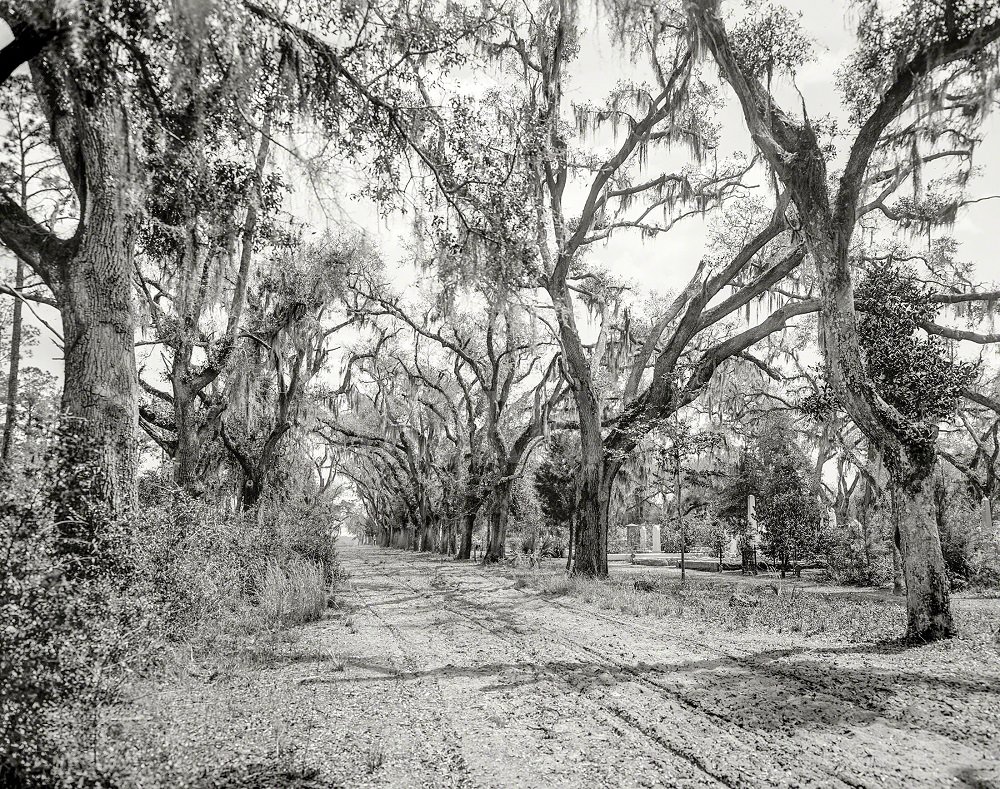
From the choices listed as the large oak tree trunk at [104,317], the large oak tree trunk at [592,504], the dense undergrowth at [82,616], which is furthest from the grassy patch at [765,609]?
the large oak tree trunk at [104,317]

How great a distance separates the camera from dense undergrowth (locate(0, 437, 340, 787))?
2943 millimetres

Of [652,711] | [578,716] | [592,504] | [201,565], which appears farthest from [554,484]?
[578,716]

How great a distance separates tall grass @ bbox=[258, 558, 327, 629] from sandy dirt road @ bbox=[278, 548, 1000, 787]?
0.92 metres

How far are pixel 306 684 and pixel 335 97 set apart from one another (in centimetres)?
528

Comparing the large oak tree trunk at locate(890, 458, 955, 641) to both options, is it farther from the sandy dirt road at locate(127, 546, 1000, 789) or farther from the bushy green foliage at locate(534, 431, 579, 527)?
the bushy green foliage at locate(534, 431, 579, 527)

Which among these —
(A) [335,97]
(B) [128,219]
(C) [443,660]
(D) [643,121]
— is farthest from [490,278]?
(D) [643,121]

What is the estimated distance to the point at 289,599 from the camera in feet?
29.0

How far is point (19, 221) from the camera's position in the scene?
5.46m

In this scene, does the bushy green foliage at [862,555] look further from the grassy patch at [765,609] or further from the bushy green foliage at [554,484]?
the bushy green foliage at [554,484]

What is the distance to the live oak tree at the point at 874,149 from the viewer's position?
21.9 feet

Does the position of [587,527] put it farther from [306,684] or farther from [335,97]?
[335,97]

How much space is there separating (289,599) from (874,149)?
9.92 m

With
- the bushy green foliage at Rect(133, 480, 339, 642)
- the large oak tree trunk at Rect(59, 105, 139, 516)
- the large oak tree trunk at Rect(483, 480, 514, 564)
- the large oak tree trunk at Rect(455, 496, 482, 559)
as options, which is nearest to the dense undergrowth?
the bushy green foliage at Rect(133, 480, 339, 642)

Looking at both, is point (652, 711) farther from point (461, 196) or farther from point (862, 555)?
point (862, 555)
